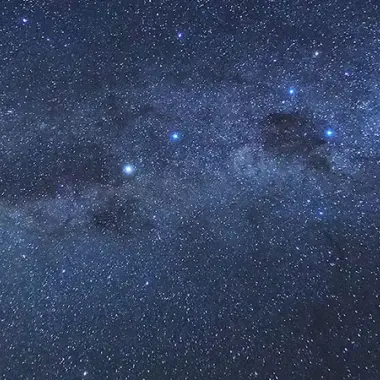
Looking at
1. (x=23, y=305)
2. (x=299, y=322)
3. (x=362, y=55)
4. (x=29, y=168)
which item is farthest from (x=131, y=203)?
(x=362, y=55)

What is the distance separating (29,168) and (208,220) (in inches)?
50.5

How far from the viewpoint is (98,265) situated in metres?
2.62

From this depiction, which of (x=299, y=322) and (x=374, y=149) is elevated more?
(x=374, y=149)

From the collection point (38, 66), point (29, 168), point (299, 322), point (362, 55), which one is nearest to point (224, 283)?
point (299, 322)

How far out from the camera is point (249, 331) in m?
2.54

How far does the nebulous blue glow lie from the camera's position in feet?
8.86

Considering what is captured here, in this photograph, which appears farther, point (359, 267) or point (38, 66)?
point (38, 66)

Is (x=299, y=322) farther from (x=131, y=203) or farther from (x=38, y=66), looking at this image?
(x=38, y=66)

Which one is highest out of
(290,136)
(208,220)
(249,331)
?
(290,136)

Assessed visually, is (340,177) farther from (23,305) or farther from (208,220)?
(23,305)

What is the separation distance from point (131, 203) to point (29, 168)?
0.75 m

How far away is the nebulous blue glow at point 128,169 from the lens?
2.70 m

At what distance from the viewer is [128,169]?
8.87 ft

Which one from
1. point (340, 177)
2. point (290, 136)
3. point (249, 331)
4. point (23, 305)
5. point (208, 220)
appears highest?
point (290, 136)
